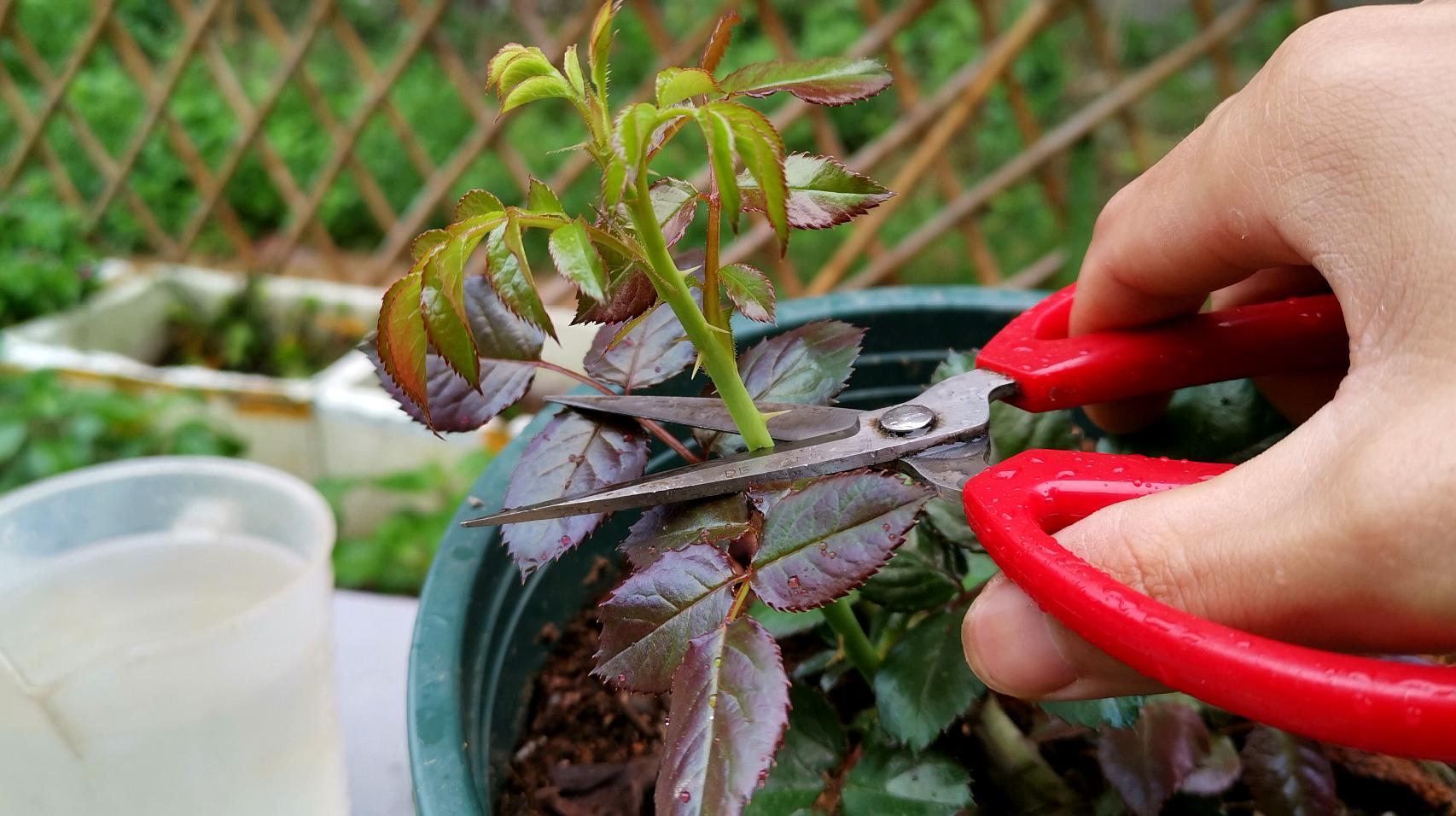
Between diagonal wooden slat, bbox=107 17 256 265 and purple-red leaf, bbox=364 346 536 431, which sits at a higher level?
purple-red leaf, bbox=364 346 536 431

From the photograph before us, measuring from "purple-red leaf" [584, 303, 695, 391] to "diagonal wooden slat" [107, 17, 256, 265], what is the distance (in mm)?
1789

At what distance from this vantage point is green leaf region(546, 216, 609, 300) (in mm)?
265

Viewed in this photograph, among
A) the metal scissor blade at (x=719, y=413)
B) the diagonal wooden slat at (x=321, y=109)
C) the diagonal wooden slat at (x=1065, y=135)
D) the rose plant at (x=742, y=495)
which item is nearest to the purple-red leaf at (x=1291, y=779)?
the rose plant at (x=742, y=495)

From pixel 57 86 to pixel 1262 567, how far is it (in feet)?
8.08

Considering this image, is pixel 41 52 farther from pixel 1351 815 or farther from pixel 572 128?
pixel 1351 815

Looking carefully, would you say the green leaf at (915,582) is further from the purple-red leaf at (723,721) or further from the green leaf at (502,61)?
the green leaf at (502,61)

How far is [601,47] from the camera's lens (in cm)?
30

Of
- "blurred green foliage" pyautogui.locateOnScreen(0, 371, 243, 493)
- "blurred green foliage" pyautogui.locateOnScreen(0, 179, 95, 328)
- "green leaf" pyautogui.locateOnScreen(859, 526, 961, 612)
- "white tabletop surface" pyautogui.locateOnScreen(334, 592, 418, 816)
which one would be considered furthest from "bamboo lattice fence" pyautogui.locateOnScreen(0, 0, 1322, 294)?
"green leaf" pyautogui.locateOnScreen(859, 526, 961, 612)

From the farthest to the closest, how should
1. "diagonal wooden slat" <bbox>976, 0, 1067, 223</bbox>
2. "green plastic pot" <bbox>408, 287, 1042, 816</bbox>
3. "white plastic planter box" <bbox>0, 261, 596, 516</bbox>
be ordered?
1. "diagonal wooden slat" <bbox>976, 0, 1067, 223</bbox>
2. "white plastic planter box" <bbox>0, 261, 596, 516</bbox>
3. "green plastic pot" <bbox>408, 287, 1042, 816</bbox>

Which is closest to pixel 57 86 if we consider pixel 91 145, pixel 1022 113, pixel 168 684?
pixel 91 145

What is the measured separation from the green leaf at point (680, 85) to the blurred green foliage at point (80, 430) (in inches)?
44.9

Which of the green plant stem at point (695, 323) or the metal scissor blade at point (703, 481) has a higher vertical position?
the green plant stem at point (695, 323)

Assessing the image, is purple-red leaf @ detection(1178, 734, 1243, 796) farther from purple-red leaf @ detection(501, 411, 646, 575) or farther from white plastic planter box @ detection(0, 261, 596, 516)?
white plastic planter box @ detection(0, 261, 596, 516)

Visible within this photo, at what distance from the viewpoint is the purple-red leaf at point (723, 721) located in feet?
0.93
